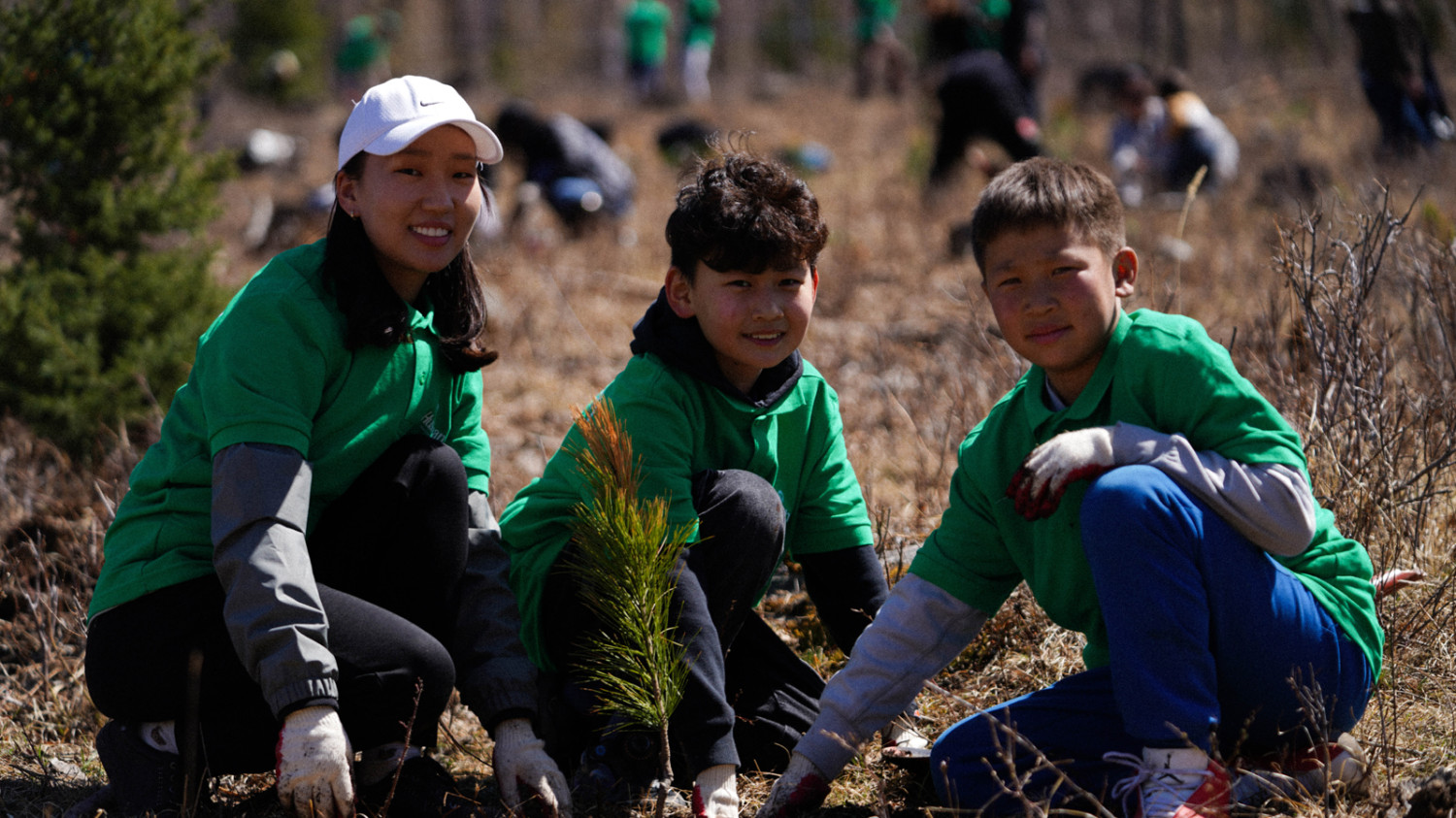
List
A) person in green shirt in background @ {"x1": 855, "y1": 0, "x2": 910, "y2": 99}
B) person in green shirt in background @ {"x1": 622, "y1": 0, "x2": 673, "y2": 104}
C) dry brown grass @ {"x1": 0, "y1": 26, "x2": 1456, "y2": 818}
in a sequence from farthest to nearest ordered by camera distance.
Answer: person in green shirt in background @ {"x1": 855, "y1": 0, "x2": 910, "y2": 99} < person in green shirt in background @ {"x1": 622, "y1": 0, "x2": 673, "y2": 104} < dry brown grass @ {"x1": 0, "y1": 26, "x2": 1456, "y2": 818}

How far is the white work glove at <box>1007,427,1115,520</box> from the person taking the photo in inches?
72.5

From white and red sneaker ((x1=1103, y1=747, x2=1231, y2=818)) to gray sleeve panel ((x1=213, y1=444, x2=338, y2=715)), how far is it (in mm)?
1214

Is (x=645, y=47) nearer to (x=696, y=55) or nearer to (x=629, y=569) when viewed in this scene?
(x=696, y=55)

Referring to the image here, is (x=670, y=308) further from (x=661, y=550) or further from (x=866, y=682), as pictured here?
(x=866, y=682)

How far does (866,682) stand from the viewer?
211 cm

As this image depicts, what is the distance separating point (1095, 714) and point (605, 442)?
0.93m

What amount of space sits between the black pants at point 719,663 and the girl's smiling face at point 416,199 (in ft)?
2.10

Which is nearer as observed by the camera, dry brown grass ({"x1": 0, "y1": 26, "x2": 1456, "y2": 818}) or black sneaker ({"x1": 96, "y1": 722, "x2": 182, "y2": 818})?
black sneaker ({"x1": 96, "y1": 722, "x2": 182, "y2": 818})

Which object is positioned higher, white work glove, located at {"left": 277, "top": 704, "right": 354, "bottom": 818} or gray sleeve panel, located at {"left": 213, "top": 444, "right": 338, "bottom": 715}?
gray sleeve panel, located at {"left": 213, "top": 444, "right": 338, "bottom": 715}

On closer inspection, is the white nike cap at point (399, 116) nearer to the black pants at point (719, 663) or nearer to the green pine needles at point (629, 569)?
the green pine needles at point (629, 569)

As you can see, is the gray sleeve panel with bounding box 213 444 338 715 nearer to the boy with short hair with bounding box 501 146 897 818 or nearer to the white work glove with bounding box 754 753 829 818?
the boy with short hair with bounding box 501 146 897 818

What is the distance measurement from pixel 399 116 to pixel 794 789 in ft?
4.42

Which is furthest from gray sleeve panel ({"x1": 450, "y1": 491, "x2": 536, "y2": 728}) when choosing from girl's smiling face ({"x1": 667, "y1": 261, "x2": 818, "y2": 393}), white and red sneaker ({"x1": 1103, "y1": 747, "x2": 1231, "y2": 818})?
white and red sneaker ({"x1": 1103, "y1": 747, "x2": 1231, "y2": 818})

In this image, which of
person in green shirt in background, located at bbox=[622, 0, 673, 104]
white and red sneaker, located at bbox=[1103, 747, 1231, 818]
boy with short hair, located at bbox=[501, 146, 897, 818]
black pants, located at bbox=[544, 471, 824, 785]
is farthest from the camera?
person in green shirt in background, located at bbox=[622, 0, 673, 104]
